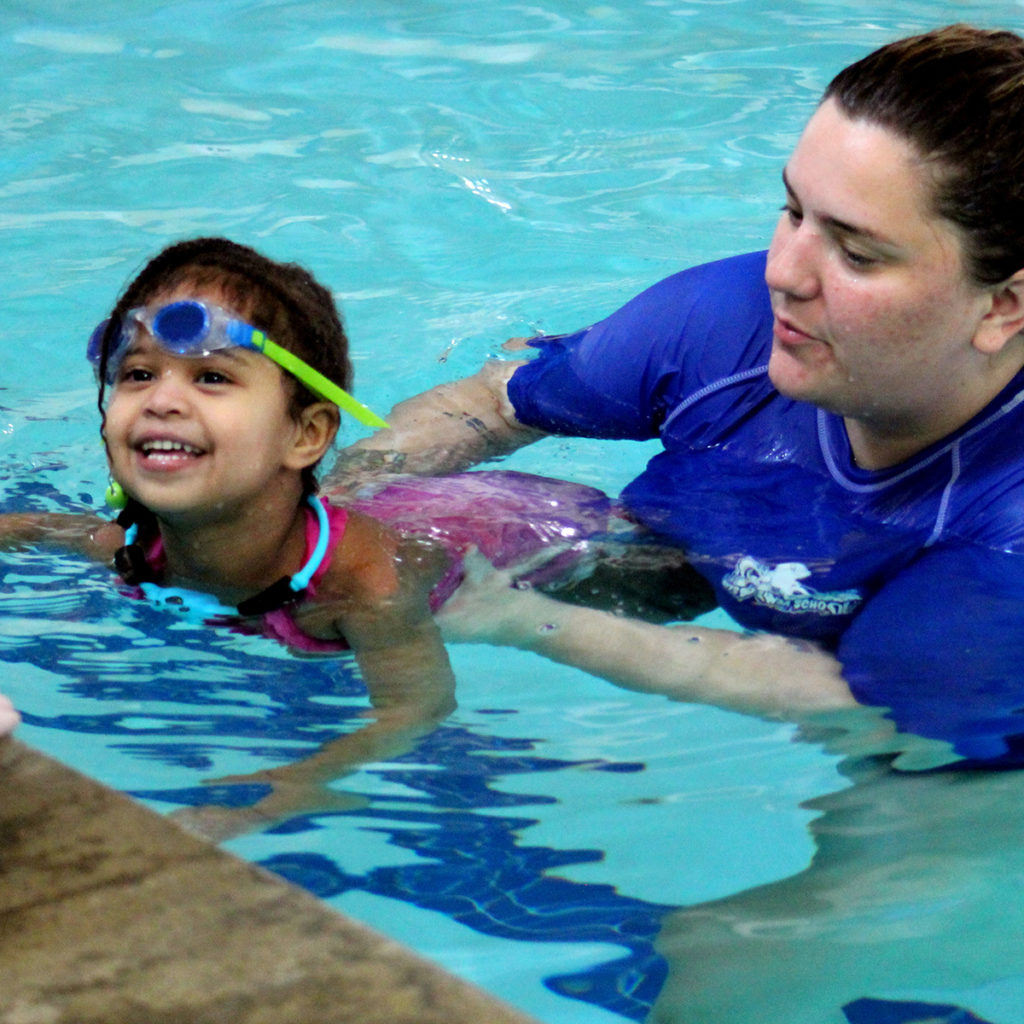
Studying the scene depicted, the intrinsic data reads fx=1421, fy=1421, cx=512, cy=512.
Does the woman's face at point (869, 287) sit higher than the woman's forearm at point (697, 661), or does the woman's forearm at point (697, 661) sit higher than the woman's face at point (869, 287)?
the woman's face at point (869, 287)

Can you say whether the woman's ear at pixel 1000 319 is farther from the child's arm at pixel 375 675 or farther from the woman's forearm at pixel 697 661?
the child's arm at pixel 375 675

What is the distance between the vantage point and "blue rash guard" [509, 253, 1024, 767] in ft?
9.39

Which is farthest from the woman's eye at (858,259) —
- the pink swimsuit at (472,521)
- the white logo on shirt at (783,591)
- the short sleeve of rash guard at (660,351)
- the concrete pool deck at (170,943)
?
the concrete pool deck at (170,943)

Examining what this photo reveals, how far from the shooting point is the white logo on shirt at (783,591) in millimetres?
3178

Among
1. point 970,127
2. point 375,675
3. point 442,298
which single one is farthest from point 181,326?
point 442,298

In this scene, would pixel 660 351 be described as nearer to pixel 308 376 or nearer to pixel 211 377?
pixel 308 376

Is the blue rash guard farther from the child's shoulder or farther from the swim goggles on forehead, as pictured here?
the swim goggles on forehead

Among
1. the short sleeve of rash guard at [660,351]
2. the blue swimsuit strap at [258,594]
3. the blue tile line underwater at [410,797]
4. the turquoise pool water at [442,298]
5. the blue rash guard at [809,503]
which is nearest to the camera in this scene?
the blue tile line underwater at [410,797]

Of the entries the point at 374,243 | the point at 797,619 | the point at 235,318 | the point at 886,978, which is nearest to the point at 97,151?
the point at 374,243

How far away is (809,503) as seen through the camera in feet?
11.0

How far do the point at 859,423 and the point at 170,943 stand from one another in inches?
83.8

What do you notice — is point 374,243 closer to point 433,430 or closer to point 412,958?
point 433,430

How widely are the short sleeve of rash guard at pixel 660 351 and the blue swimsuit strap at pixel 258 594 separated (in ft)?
2.50

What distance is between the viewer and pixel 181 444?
297 centimetres
